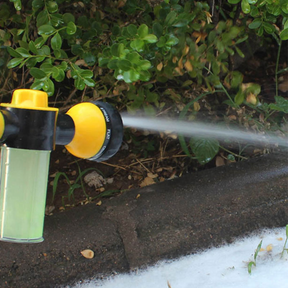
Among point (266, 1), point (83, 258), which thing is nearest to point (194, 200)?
point (83, 258)

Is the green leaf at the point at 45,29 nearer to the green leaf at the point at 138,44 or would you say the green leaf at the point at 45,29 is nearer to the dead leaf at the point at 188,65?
the green leaf at the point at 138,44

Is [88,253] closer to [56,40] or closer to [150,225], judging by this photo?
[150,225]

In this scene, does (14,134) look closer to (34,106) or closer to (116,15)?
(34,106)

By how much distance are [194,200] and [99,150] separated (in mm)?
443

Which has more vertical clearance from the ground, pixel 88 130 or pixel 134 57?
pixel 134 57

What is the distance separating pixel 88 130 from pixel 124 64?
0.74 ft

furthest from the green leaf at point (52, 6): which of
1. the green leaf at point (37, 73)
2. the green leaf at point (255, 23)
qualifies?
the green leaf at point (255, 23)

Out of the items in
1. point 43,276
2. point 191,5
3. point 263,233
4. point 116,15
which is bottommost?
point 43,276

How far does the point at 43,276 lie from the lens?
1.08 m

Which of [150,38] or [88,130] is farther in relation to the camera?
[150,38]

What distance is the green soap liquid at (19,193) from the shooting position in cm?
78

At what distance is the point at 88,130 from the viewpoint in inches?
35.5

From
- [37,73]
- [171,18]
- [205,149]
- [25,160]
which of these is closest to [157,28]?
[171,18]

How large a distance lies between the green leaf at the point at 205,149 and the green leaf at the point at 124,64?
522 mm
